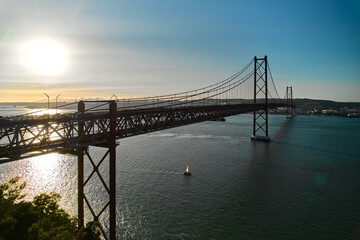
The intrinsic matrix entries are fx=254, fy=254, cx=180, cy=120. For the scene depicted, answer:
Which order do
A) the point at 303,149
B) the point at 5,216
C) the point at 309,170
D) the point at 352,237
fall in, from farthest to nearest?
the point at 303,149
the point at 309,170
the point at 352,237
the point at 5,216

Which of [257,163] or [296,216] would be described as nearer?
[296,216]

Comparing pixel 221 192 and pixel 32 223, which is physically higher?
pixel 32 223

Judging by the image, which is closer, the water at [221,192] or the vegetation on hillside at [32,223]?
the vegetation on hillside at [32,223]

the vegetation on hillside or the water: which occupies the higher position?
the vegetation on hillside

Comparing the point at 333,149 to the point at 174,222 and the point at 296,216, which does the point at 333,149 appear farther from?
the point at 174,222

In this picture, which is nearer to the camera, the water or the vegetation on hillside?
the vegetation on hillside

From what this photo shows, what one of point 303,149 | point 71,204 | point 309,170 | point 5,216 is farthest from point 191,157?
point 5,216

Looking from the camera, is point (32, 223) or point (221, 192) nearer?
point (32, 223)

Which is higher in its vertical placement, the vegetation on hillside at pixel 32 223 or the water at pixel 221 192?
the vegetation on hillside at pixel 32 223
